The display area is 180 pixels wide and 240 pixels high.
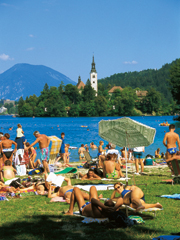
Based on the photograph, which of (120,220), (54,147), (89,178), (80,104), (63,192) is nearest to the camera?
(120,220)

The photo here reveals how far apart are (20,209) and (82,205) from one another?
1438 mm

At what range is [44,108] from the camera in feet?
460

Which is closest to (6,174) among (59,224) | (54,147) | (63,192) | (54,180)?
(54,180)

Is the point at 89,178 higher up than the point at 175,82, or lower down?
lower down

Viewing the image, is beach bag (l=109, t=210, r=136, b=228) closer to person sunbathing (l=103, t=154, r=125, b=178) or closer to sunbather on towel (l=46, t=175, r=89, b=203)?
sunbather on towel (l=46, t=175, r=89, b=203)

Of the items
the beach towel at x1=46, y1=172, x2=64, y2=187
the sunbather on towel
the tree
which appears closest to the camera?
the sunbather on towel

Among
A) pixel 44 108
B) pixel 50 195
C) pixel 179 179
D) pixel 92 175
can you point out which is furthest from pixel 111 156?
pixel 44 108

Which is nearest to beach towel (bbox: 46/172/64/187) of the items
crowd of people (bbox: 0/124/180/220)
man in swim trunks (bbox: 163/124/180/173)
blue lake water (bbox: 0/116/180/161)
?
crowd of people (bbox: 0/124/180/220)

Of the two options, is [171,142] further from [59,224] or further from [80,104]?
[80,104]

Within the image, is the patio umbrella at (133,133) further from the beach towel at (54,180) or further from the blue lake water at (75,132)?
the blue lake water at (75,132)

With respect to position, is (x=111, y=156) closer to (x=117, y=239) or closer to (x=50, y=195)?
(x=50, y=195)

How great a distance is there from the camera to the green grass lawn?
4647mm

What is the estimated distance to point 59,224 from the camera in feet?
17.3

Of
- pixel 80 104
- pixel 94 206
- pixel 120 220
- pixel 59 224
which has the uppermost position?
pixel 80 104
